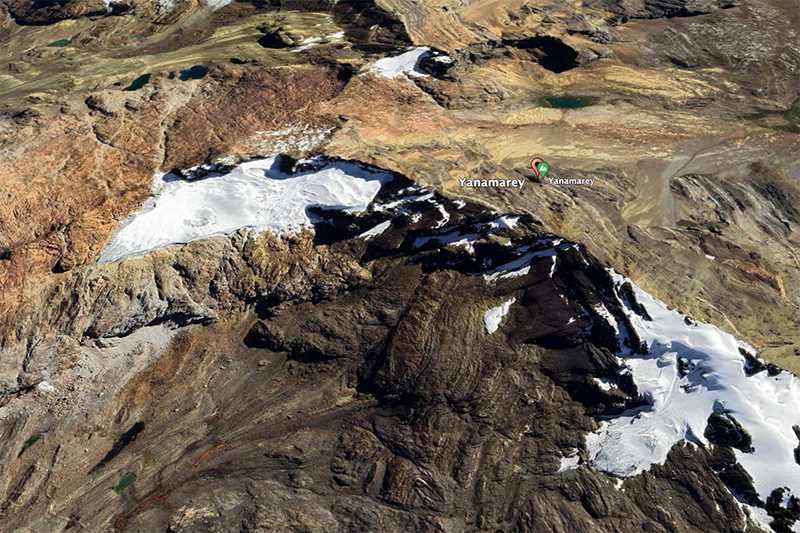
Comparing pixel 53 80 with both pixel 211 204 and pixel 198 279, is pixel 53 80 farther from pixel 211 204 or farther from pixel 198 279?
pixel 198 279

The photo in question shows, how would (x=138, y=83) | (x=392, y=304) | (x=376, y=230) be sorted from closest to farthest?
1. (x=392, y=304)
2. (x=376, y=230)
3. (x=138, y=83)

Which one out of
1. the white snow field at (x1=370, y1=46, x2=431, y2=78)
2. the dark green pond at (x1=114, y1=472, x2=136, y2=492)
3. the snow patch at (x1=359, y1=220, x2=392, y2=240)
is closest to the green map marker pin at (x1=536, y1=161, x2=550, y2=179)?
the snow patch at (x1=359, y1=220, x2=392, y2=240)

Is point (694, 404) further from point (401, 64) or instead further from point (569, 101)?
point (401, 64)

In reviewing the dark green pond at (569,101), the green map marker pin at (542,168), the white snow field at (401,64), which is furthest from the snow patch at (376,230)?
the dark green pond at (569,101)

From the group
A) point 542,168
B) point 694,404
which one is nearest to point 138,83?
point 542,168

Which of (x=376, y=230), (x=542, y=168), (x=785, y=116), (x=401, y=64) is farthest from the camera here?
(x=401, y=64)

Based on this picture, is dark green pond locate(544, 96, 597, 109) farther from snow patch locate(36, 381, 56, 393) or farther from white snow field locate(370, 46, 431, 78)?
snow patch locate(36, 381, 56, 393)

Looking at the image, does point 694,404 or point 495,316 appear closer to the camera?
point 694,404

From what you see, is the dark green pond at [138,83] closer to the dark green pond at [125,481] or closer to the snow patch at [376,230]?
the snow patch at [376,230]
